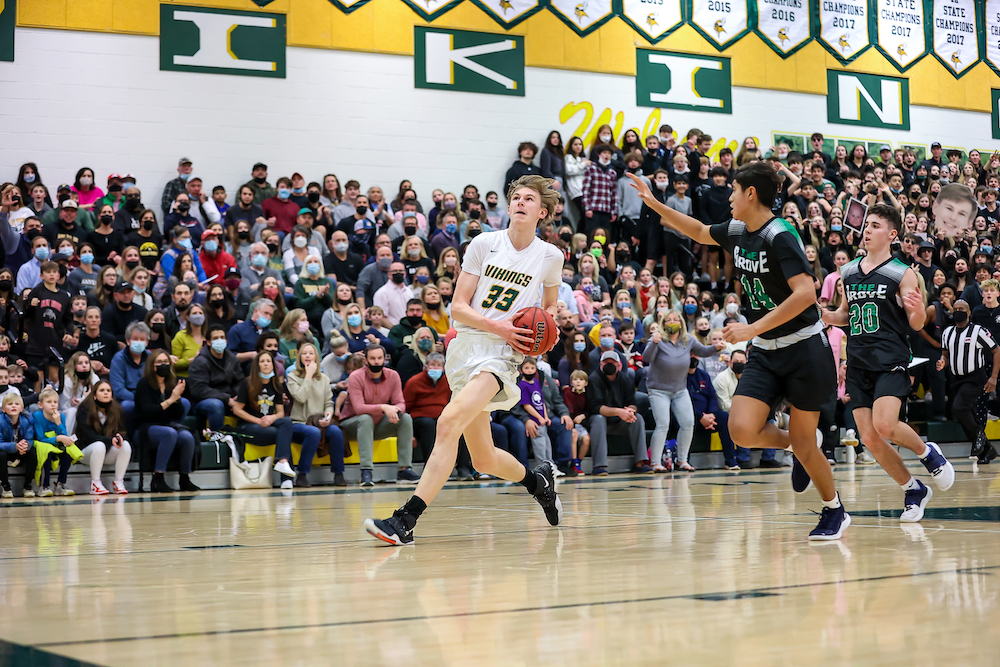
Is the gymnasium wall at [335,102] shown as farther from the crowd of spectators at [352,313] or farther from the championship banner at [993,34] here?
the championship banner at [993,34]

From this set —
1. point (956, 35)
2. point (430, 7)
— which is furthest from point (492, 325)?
point (956, 35)

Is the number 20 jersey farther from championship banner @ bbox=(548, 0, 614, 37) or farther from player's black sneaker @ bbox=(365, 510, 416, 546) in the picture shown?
championship banner @ bbox=(548, 0, 614, 37)

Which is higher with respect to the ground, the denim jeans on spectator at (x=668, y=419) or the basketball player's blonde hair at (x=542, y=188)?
the basketball player's blonde hair at (x=542, y=188)

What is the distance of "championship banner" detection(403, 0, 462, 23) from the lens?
18.8 meters

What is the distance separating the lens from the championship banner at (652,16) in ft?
68.0

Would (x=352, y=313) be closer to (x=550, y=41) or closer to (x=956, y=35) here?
(x=550, y=41)

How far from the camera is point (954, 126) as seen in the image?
24.2 metres

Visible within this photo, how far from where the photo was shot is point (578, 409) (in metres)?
12.5

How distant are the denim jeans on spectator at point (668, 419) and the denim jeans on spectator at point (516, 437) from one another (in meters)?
1.80

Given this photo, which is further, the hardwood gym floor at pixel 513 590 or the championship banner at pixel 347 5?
the championship banner at pixel 347 5

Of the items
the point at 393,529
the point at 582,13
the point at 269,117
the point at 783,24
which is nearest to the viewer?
the point at 393,529

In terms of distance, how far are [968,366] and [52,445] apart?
34.9 feet

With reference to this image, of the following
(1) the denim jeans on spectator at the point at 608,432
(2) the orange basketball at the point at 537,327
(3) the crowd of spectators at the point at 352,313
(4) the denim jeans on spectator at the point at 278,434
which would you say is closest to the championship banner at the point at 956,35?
(3) the crowd of spectators at the point at 352,313

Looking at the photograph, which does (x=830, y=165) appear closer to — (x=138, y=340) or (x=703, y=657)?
(x=138, y=340)
